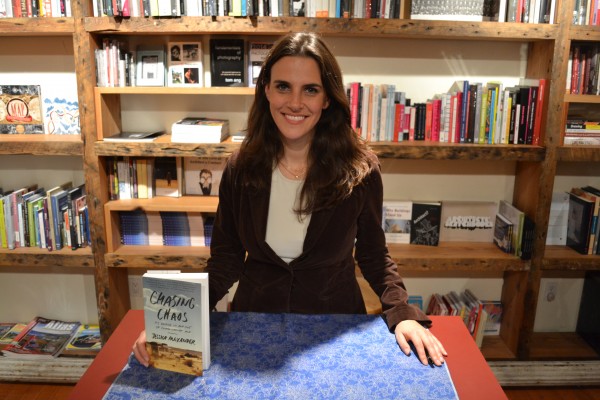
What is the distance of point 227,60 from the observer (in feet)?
8.03

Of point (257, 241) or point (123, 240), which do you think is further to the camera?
point (123, 240)

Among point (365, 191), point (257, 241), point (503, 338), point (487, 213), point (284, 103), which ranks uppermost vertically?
point (284, 103)

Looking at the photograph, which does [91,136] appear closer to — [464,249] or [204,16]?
[204,16]

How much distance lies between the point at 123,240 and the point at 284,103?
1641mm

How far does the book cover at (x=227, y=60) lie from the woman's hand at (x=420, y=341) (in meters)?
1.59

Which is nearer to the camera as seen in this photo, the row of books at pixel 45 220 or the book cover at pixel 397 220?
the row of books at pixel 45 220

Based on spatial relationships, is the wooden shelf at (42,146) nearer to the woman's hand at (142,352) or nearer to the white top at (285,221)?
the white top at (285,221)

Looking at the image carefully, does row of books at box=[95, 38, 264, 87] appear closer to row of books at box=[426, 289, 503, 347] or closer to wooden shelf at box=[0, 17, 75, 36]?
wooden shelf at box=[0, 17, 75, 36]

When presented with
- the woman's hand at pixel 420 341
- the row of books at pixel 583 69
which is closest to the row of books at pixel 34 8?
the woman's hand at pixel 420 341

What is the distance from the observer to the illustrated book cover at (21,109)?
2.62 metres

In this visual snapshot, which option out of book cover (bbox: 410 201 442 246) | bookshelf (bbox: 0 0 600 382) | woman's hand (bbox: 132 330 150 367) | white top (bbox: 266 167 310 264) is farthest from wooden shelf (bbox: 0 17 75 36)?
book cover (bbox: 410 201 442 246)

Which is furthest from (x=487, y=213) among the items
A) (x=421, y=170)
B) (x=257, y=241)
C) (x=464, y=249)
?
(x=257, y=241)

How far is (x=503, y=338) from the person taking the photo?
2.84m

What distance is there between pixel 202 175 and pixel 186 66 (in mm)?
550
